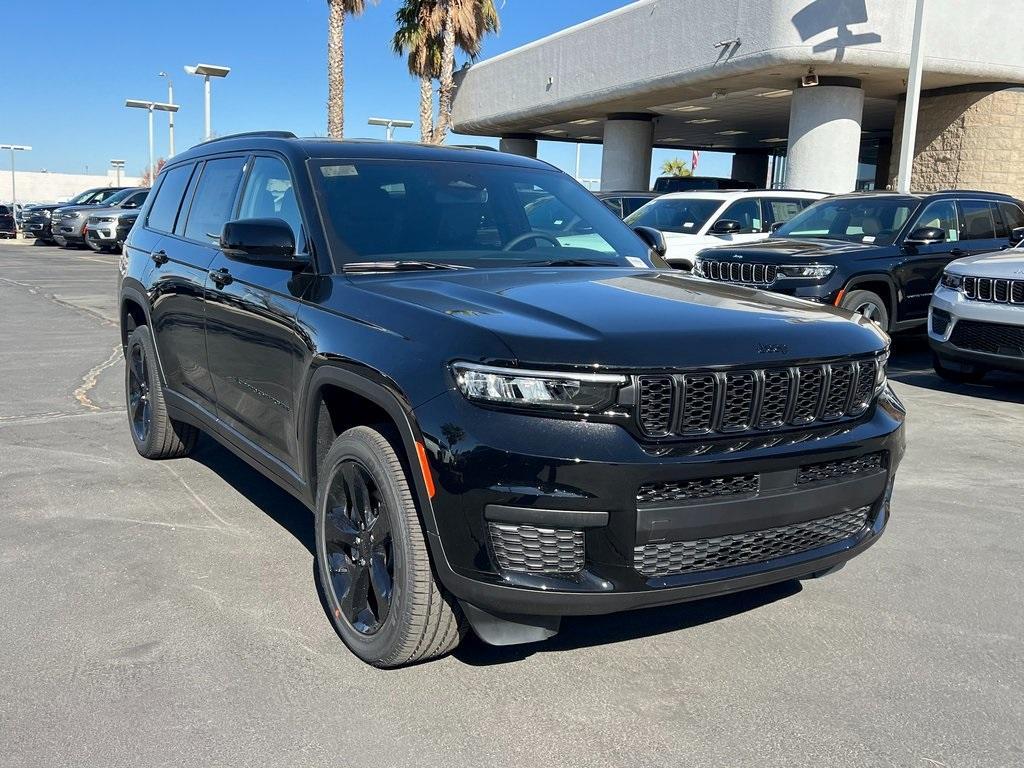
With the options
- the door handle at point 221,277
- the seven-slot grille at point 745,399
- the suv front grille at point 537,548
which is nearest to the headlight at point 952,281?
the seven-slot grille at point 745,399

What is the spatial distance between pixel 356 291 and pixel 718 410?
1342 millimetres

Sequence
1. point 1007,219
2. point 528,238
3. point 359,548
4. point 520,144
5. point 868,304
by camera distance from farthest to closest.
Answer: point 520,144 < point 1007,219 < point 868,304 < point 528,238 < point 359,548

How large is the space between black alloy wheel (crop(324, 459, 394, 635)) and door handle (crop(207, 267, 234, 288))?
4.49ft

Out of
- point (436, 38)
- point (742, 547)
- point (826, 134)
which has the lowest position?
point (742, 547)

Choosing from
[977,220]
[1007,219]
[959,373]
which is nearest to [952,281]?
[959,373]

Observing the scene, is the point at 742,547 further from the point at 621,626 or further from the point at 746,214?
the point at 746,214

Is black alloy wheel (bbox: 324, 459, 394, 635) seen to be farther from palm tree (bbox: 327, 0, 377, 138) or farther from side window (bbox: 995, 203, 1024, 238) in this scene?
palm tree (bbox: 327, 0, 377, 138)

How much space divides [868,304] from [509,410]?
766 cm

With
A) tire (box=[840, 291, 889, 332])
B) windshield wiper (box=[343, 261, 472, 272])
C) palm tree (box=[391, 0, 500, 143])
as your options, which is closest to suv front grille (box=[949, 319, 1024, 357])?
tire (box=[840, 291, 889, 332])

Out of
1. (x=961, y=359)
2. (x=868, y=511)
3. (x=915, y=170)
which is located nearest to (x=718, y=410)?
(x=868, y=511)

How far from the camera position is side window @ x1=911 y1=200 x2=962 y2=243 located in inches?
403

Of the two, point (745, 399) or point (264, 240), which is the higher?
point (264, 240)

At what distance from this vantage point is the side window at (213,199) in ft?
15.4

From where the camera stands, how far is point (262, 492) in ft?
17.0
